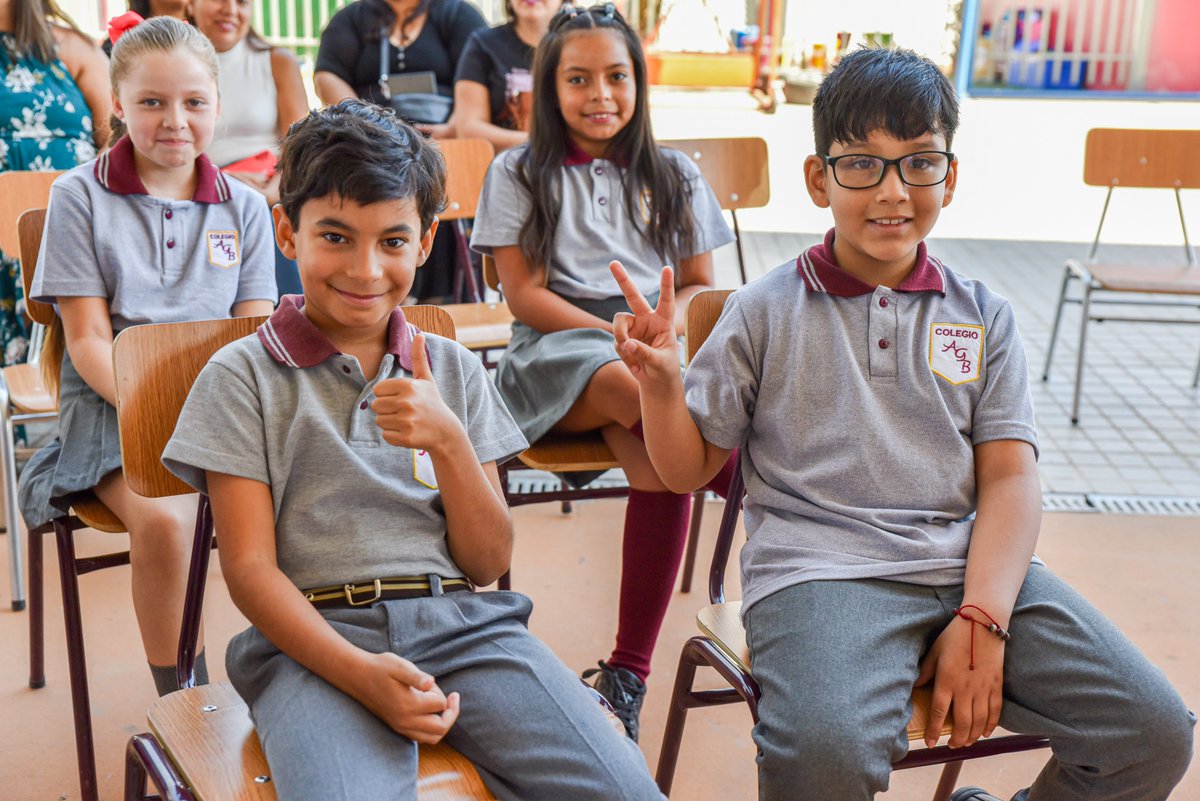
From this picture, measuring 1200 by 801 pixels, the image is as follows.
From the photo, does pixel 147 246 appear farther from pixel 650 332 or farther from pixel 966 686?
pixel 966 686

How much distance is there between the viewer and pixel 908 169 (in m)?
1.43

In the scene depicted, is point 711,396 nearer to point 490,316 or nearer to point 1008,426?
point 1008,426

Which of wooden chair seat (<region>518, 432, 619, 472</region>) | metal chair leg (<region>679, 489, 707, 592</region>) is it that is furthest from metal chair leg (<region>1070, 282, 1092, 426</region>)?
wooden chair seat (<region>518, 432, 619, 472</region>)

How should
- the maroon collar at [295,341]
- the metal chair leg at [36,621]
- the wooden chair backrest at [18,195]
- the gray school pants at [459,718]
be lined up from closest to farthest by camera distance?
the gray school pants at [459,718], the maroon collar at [295,341], the metal chair leg at [36,621], the wooden chair backrest at [18,195]

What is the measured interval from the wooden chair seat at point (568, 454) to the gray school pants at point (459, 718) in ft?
2.15

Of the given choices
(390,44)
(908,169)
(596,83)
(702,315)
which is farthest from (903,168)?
(390,44)

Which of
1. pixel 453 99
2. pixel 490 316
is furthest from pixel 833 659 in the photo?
pixel 453 99

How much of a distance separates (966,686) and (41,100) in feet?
7.99

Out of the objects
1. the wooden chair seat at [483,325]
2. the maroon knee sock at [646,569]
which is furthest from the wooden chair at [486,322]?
the maroon knee sock at [646,569]

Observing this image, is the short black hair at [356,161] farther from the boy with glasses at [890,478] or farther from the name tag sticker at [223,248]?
the name tag sticker at [223,248]

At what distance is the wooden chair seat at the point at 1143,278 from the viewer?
3385 millimetres

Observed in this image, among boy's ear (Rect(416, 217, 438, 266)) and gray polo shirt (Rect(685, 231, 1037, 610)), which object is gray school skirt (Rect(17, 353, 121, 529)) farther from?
gray polo shirt (Rect(685, 231, 1037, 610))

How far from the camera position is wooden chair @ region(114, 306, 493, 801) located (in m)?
1.13

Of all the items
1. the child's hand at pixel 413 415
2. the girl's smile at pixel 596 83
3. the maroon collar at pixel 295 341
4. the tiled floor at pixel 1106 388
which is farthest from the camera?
the tiled floor at pixel 1106 388
